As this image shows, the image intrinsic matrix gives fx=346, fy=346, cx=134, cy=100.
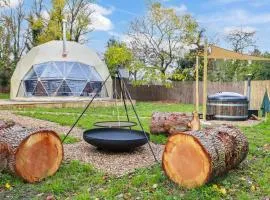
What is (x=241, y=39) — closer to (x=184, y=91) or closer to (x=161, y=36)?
(x=161, y=36)

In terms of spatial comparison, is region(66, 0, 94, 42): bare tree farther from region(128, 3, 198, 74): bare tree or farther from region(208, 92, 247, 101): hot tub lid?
region(208, 92, 247, 101): hot tub lid

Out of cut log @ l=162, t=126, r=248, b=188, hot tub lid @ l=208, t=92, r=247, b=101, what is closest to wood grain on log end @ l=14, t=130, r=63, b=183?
cut log @ l=162, t=126, r=248, b=188

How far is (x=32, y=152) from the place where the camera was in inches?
184

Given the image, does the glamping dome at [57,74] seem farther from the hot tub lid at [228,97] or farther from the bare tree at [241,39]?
the bare tree at [241,39]

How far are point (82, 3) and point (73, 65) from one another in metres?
10.7

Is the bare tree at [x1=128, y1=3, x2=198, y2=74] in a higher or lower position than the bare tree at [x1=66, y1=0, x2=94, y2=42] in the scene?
lower

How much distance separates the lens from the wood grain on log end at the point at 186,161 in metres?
4.22

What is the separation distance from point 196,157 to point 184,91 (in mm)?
19539

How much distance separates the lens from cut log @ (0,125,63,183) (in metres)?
4.54

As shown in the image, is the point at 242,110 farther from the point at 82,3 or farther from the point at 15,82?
the point at 82,3

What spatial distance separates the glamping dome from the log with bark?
1196cm

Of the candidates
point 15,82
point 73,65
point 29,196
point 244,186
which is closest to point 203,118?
point 244,186

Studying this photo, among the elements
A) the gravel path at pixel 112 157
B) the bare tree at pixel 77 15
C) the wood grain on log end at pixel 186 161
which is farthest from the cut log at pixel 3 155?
the bare tree at pixel 77 15

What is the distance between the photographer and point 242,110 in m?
11.6
